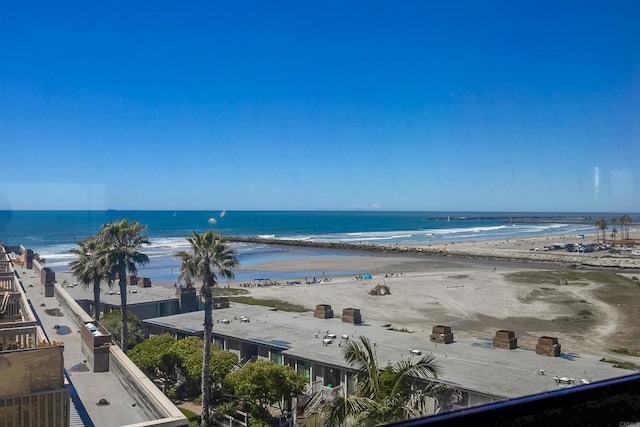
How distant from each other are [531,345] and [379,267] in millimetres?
22221

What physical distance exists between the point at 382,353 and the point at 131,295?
29.3ft

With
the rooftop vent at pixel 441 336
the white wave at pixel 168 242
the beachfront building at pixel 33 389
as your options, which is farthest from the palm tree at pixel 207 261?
the white wave at pixel 168 242

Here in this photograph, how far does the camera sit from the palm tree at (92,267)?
12.6 m

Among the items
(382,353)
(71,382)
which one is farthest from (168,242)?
(71,382)

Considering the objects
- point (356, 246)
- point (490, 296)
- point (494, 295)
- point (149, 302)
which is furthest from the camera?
point (356, 246)

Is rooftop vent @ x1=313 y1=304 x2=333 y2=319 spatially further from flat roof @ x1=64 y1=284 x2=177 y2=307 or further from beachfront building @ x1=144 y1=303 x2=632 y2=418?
flat roof @ x1=64 y1=284 x2=177 y2=307

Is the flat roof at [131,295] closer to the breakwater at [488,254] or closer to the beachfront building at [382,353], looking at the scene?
the beachfront building at [382,353]

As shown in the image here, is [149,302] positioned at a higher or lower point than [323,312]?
higher

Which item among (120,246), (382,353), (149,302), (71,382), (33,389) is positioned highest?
(120,246)

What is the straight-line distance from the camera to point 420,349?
10398 millimetres

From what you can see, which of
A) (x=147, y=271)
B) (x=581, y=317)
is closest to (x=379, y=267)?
(x=147, y=271)

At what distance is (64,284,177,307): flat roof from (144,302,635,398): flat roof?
1606 millimetres

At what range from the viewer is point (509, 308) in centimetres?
2056

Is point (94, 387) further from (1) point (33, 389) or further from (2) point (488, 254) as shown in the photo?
(2) point (488, 254)
